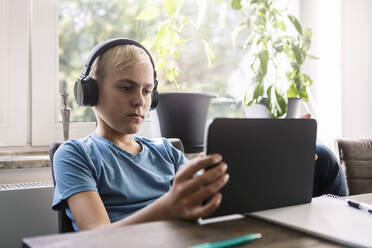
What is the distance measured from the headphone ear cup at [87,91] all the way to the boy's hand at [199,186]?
0.61m

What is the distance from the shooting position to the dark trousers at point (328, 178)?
1449 millimetres

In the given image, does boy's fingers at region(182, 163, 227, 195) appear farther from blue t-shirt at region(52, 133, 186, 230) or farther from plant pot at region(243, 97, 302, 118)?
plant pot at region(243, 97, 302, 118)

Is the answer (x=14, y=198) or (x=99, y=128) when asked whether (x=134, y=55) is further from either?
(x=14, y=198)

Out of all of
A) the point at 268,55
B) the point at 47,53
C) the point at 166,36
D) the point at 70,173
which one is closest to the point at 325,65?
the point at 268,55

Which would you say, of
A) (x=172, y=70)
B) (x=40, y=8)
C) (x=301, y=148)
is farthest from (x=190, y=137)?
(x=301, y=148)

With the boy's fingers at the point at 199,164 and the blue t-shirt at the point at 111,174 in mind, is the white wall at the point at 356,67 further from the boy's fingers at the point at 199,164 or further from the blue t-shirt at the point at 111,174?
the boy's fingers at the point at 199,164

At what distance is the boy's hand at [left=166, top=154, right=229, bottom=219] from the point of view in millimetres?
604

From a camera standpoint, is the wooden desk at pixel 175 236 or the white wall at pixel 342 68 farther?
the white wall at pixel 342 68

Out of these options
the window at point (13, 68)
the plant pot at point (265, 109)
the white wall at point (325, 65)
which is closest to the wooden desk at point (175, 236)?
the window at point (13, 68)

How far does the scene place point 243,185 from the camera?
2.26 feet

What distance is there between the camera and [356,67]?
246 cm

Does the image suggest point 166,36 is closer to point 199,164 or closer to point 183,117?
point 183,117

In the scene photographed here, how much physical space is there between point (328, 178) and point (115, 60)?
882mm

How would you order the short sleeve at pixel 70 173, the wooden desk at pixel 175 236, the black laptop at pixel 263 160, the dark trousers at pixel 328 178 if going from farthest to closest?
the dark trousers at pixel 328 178, the short sleeve at pixel 70 173, the black laptop at pixel 263 160, the wooden desk at pixel 175 236
